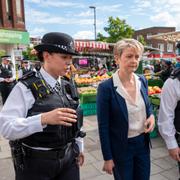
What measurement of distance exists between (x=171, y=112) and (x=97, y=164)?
2211 mm

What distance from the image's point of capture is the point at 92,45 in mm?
13594

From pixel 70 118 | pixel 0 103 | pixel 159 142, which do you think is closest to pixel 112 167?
pixel 70 118

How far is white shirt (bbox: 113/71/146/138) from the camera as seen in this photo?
2210 millimetres

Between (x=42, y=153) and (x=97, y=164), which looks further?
(x=97, y=164)

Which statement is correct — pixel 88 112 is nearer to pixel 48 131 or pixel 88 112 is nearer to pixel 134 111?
pixel 134 111

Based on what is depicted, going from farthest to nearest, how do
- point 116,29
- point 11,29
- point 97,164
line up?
point 116,29, point 11,29, point 97,164

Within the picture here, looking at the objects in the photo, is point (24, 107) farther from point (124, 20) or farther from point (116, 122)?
point (124, 20)

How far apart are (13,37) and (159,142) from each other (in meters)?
18.7

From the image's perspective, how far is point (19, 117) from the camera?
167cm

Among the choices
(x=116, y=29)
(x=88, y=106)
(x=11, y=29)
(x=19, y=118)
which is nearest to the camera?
(x=19, y=118)

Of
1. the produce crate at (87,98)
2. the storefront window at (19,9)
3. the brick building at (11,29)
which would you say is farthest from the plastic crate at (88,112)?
the storefront window at (19,9)

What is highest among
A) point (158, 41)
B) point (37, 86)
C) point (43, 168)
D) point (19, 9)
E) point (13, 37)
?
point (19, 9)

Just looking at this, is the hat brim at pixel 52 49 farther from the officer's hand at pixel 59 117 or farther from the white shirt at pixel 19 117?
the officer's hand at pixel 59 117

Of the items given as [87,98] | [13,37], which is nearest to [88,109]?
[87,98]
